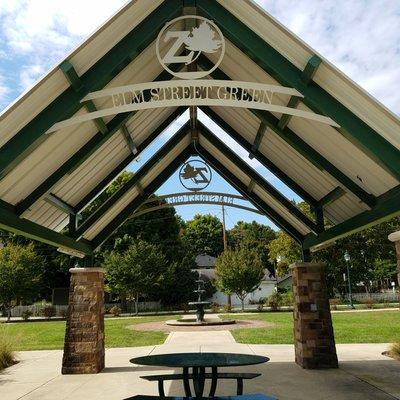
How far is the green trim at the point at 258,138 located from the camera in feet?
26.5

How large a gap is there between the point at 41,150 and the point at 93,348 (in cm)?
516

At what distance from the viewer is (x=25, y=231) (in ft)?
23.1

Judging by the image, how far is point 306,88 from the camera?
5.34 meters

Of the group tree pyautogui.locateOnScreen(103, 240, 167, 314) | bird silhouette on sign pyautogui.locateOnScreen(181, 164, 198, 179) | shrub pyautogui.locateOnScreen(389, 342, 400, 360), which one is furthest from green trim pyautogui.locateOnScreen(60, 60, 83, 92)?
tree pyautogui.locateOnScreen(103, 240, 167, 314)

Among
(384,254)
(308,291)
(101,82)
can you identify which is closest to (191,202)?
(308,291)

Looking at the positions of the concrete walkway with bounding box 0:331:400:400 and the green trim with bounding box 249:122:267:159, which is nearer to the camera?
the concrete walkway with bounding box 0:331:400:400

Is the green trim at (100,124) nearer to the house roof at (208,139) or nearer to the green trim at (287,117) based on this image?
the house roof at (208,139)

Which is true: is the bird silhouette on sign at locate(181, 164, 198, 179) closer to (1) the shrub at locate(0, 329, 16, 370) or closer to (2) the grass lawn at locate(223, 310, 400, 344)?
(1) the shrub at locate(0, 329, 16, 370)

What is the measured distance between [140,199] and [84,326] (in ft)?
10.6

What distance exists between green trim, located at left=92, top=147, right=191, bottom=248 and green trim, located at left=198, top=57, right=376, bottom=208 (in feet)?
12.3

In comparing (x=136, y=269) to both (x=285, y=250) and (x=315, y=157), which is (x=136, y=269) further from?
(x=315, y=157)

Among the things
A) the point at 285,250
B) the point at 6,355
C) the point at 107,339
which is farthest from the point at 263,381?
the point at 285,250

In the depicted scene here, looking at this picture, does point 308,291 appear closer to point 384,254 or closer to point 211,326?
point 211,326

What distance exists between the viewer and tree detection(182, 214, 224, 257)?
227ft
